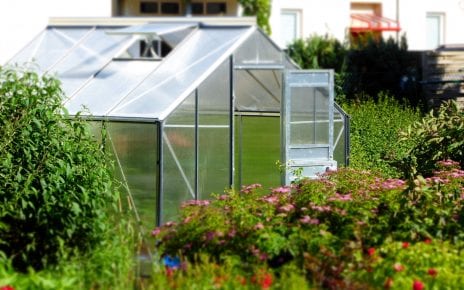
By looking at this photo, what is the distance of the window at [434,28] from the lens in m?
37.9

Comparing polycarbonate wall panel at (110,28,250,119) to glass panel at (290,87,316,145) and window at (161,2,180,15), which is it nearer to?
glass panel at (290,87,316,145)

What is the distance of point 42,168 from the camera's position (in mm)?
9828

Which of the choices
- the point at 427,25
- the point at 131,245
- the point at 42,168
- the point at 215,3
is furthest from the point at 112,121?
the point at 427,25

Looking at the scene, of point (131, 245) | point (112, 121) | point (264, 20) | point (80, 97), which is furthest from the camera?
point (264, 20)

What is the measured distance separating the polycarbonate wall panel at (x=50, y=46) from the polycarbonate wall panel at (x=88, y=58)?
0.19 m

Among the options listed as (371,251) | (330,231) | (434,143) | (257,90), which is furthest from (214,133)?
(371,251)

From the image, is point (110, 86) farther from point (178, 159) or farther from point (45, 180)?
point (45, 180)

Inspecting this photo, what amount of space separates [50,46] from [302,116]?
4782 mm

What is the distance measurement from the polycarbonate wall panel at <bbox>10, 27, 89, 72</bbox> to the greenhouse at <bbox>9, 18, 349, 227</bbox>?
0.02m

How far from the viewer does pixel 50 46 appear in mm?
16609

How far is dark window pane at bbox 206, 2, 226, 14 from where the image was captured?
34.6m

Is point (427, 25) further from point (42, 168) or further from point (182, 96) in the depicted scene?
point (42, 168)

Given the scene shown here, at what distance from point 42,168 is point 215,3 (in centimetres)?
2546

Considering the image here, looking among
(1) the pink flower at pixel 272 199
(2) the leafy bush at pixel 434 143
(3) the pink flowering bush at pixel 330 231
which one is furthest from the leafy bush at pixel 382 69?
(3) the pink flowering bush at pixel 330 231
